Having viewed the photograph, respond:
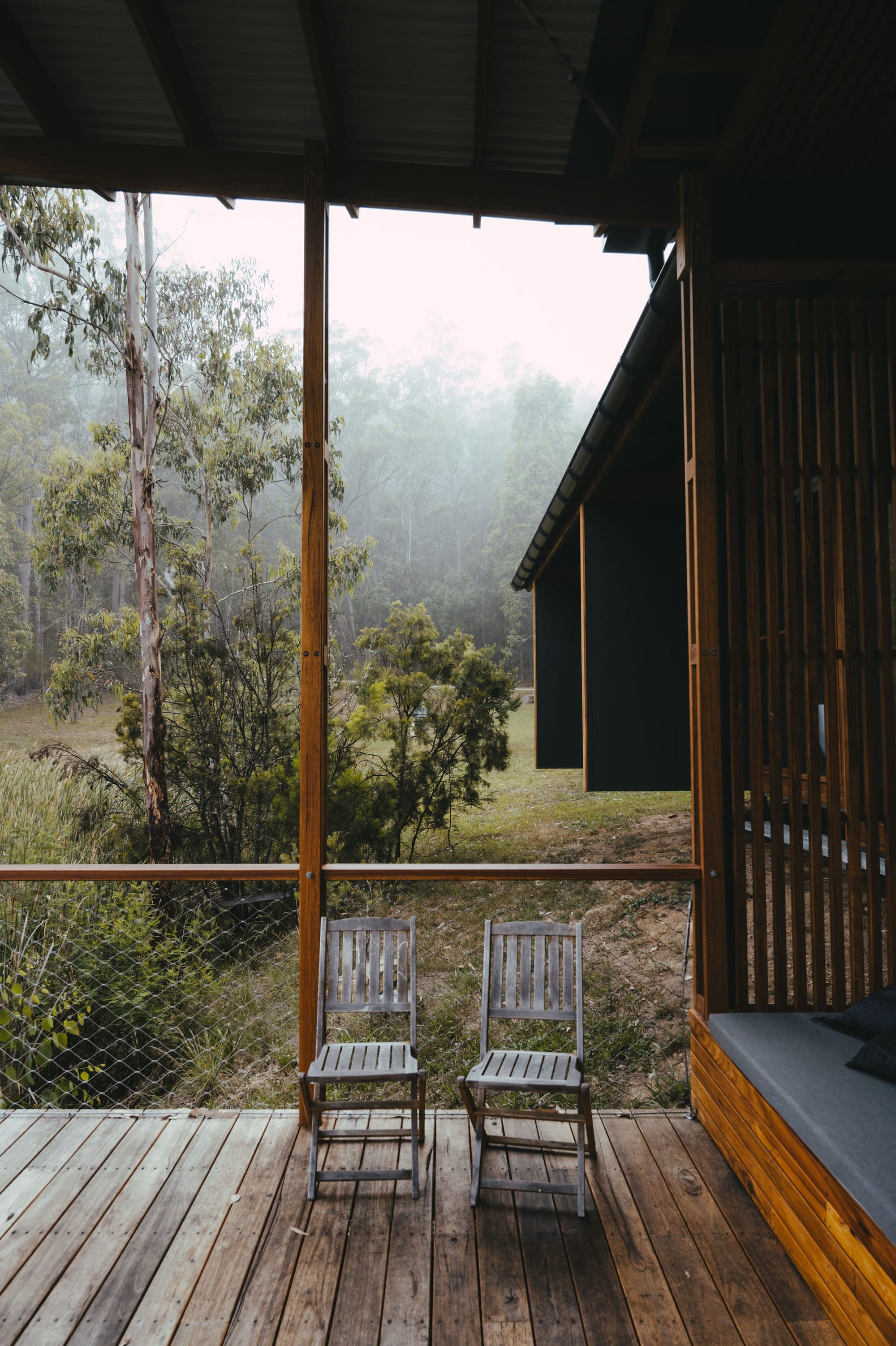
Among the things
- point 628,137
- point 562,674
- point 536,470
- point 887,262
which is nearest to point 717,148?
point 628,137

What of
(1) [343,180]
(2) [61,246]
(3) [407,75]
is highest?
(2) [61,246]

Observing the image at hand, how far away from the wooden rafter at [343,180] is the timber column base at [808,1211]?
295 centimetres

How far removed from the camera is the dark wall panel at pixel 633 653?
542 cm

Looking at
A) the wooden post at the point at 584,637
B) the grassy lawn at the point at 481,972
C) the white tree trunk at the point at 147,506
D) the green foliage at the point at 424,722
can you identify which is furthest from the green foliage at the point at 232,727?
the wooden post at the point at 584,637

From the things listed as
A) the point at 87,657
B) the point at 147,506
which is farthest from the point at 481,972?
the point at 147,506

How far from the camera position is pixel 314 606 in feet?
9.34

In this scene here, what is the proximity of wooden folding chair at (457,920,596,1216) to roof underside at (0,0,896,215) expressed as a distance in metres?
2.61

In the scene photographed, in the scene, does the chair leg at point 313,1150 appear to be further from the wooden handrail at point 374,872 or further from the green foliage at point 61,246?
the green foliage at point 61,246

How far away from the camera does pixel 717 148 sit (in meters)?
2.75

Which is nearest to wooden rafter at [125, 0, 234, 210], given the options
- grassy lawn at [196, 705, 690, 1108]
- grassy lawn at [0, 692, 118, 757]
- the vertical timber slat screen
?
the vertical timber slat screen

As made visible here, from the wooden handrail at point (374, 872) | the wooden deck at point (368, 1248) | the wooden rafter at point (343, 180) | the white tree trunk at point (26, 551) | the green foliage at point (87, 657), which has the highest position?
the white tree trunk at point (26, 551)

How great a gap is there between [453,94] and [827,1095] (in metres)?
3.25

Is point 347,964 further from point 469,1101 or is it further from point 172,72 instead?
point 172,72

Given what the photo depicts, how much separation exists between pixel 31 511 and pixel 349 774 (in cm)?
1366
